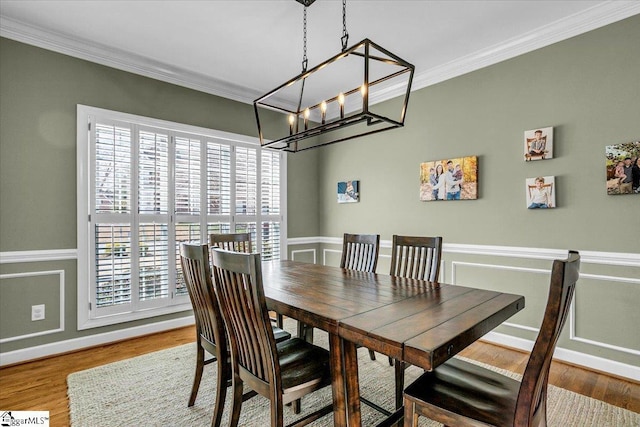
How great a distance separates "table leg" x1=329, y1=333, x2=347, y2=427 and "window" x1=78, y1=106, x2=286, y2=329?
2670mm

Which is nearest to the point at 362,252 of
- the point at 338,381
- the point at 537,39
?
the point at 338,381

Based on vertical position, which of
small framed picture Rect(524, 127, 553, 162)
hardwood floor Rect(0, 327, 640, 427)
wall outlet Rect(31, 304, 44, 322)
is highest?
small framed picture Rect(524, 127, 553, 162)

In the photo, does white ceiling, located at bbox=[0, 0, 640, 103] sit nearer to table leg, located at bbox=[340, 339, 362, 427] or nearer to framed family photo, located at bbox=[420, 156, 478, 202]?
framed family photo, located at bbox=[420, 156, 478, 202]

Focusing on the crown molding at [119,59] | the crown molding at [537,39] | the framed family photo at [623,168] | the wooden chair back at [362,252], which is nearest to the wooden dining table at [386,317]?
the wooden chair back at [362,252]

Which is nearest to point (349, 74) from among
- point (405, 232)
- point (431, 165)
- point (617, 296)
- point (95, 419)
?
point (431, 165)

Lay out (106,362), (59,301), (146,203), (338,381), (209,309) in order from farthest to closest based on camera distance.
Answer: (146,203) → (59,301) → (106,362) → (209,309) → (338,381)

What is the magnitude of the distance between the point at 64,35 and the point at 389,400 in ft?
13.0

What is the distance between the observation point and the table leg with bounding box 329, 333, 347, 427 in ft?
4.78

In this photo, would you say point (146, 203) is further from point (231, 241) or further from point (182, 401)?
point (182, 401)

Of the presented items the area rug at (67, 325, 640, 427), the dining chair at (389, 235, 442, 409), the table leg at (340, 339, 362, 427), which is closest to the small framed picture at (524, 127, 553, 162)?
the dining chair at (389, 235, 442, 409)

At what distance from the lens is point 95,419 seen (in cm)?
199

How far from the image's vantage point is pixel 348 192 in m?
4.58

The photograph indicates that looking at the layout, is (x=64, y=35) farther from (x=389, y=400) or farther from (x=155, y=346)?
(x=389, y=400)

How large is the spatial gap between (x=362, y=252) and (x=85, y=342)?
2703 millimetres
